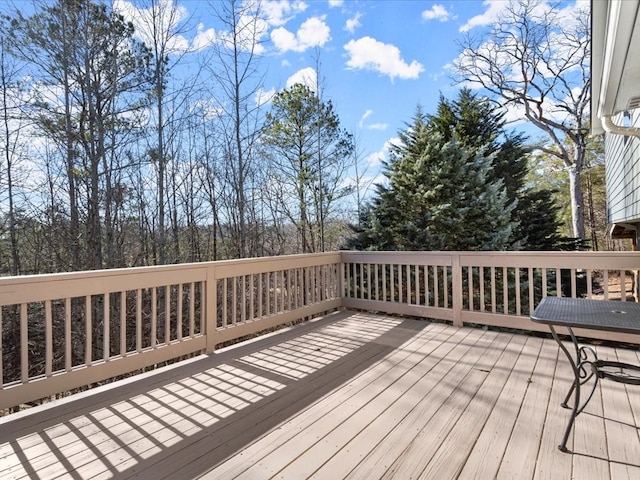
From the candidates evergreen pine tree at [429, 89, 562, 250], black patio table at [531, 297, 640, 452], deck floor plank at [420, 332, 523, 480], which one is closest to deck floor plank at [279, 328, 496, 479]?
deck floor plank at [420, 332, 523, 480]

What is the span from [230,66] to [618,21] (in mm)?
5852

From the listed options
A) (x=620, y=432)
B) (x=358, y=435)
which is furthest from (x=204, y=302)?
(x=620, y=432)

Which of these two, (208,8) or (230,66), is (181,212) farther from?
(208,8)

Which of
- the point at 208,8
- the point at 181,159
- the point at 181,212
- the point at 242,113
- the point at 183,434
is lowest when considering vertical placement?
the point at 183,434

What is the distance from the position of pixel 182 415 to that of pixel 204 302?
4.37 feet

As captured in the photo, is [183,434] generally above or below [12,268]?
below

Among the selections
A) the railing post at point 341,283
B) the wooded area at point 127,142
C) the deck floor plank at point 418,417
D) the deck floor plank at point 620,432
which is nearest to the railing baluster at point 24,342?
the deck floor plank at point 418,417

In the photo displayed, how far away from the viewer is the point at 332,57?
7.77m

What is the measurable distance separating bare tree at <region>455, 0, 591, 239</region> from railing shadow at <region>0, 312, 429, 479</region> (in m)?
12.7

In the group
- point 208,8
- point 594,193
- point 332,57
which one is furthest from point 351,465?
point 594,193

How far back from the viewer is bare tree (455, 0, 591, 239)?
11.7m

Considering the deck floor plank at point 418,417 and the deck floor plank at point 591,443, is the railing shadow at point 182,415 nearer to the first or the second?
the deck floor plank at point 418,417

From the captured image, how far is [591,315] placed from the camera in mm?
1952

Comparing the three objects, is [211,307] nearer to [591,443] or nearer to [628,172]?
[591,443]
